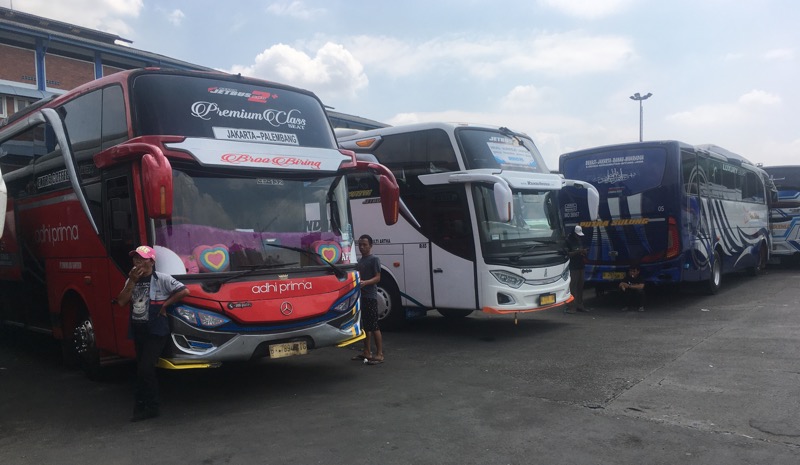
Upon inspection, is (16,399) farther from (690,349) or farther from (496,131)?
(690,349)

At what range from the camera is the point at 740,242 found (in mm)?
17578

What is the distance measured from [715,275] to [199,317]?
1298 centimetres

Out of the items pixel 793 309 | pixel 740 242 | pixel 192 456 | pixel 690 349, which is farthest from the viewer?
pixel 740 242

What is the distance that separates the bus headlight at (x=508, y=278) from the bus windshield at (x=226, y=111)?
357 centimetres

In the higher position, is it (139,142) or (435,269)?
(139,142)

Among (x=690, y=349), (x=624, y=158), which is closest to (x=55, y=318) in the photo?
(x=690, y=349)

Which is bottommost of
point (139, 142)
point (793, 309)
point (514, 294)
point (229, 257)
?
point (793, 309)

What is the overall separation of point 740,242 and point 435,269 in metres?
10.7

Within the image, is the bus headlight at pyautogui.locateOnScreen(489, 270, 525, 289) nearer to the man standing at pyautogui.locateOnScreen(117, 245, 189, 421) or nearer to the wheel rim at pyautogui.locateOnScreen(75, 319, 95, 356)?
the man standing at pyautogui.locateOnScreen(117, 245, 189, 421)

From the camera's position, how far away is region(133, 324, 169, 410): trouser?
6.48 metres

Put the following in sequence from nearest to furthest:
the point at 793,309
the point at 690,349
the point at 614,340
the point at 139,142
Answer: the point at 139,142 < the point at 690,349 < the point at 614,340 < the point at 793,309

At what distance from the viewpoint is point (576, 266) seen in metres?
13.4

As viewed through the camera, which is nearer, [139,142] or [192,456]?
[192,456]

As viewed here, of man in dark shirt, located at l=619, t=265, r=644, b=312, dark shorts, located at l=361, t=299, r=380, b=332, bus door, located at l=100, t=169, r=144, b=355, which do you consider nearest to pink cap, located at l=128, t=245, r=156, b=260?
bus door, located at l=100, t=169, r=144, b=355
